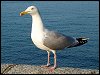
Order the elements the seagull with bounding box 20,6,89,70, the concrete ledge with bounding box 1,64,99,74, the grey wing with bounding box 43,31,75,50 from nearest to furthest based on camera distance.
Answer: the concrete ledge with bounding box 1,64,99,74 < the seagull with bounding box 20,6,89,70 < the grey wing with bounding box 43,31,75,50

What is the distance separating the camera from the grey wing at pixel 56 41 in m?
9.16

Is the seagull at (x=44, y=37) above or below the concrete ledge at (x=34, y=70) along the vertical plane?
above

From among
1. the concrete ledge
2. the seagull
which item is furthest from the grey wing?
the concrete ledge

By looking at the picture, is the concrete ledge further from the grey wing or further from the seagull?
the grey wing

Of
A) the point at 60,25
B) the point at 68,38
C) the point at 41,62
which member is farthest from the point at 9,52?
the point at 68,38

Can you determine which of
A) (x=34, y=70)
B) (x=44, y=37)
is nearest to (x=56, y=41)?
(x=44, y=37)

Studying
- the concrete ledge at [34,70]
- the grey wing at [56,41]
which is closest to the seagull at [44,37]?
the grey wing at [56,41]

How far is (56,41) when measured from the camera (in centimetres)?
942

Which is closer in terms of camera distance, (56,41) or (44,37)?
(44,37)

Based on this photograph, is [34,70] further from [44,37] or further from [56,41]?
[56,41]

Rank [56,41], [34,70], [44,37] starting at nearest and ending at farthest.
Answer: [34,70] < [44,37] < [56,41]

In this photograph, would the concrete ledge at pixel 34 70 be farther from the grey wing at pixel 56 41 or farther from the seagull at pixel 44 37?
the grey wing at pixel 56 41

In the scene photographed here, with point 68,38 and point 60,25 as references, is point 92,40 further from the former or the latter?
point 68,38

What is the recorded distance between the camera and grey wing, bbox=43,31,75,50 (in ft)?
30.0
